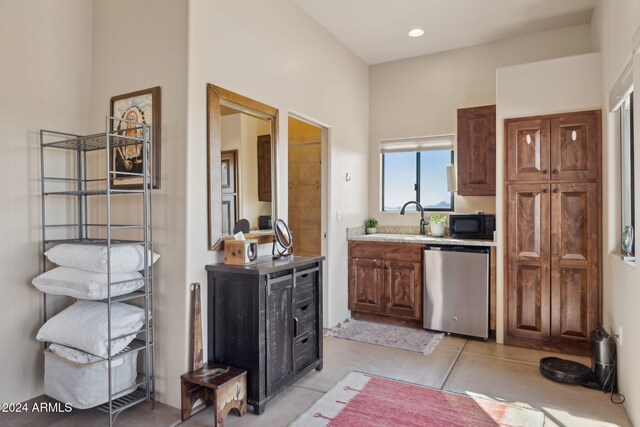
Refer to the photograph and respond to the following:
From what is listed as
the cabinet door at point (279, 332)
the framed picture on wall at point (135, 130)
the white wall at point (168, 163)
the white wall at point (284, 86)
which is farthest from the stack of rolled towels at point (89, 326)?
the cabinet door at point (279, 332)

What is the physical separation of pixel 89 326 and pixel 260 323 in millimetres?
1003

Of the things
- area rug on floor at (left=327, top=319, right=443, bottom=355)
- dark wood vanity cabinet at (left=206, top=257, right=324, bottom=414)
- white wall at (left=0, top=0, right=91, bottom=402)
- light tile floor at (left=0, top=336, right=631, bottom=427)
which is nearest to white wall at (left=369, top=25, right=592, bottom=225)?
area rug on floor at (left=327, top=319, right=443, bottom=355)

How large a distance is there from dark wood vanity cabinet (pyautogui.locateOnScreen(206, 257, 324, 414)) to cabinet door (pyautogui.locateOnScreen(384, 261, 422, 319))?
5.47 feet

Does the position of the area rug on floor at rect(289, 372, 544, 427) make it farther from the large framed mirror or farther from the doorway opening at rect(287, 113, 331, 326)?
the doorway opening at rect(287, 113, 331, 326)

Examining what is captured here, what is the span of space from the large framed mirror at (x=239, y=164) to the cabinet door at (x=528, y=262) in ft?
7.51

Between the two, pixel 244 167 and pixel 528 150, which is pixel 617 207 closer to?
pixel 528 150

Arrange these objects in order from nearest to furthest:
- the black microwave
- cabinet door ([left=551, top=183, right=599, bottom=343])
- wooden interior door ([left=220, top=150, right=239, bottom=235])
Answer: wooden interior door ([left=220, top=150, right=239, bottom=235]) < cabinet door ([left=551, top=183, right=599, bottom=343]) < the black microwave

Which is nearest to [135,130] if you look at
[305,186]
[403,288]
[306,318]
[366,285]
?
[306,318]

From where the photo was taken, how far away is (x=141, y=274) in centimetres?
253

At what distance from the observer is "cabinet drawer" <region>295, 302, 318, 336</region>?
2.81m

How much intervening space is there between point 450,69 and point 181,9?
328 centimetres

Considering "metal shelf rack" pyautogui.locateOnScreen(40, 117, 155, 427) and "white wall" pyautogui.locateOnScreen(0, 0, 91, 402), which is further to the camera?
"white wall" pyautogui.locateOnScreen(0, 0, 91, 402)

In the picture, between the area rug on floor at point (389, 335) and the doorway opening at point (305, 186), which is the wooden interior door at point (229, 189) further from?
the doorway opening at point (305, 186)

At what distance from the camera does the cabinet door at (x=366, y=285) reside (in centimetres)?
437
